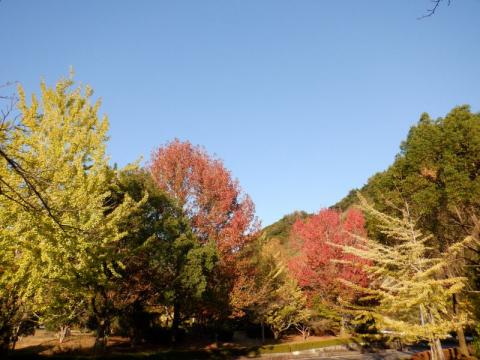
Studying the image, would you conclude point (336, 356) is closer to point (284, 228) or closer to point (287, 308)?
point (287, 308)

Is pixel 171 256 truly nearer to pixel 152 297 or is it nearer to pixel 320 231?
pixel 152 297

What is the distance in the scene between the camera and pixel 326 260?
26000 mm

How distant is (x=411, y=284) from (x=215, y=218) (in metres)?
13.6

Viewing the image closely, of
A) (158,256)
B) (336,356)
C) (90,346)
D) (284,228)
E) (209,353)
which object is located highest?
(284,228)

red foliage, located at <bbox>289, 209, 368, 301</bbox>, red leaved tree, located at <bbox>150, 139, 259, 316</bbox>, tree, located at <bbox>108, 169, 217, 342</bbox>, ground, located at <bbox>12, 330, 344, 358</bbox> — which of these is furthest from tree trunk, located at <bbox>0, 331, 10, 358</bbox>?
red foliage, located at <bbox>289, 209, 368, 301</bbox>

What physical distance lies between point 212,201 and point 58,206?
13.8 m

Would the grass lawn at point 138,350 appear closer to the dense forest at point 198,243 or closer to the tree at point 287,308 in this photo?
the dense forest at point 198,243

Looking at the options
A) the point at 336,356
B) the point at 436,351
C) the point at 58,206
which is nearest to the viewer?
the point at 58,206

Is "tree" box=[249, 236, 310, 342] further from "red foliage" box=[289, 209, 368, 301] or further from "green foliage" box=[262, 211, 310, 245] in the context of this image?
"green foliage" box=[262, 211, 310, 245]

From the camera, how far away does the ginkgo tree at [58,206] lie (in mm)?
7918

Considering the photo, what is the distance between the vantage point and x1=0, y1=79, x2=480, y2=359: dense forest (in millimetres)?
8555

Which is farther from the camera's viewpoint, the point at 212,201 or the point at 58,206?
the point at 212,201

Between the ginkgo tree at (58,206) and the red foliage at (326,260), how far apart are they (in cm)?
1865

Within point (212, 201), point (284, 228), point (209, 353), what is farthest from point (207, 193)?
point (284, 228)
